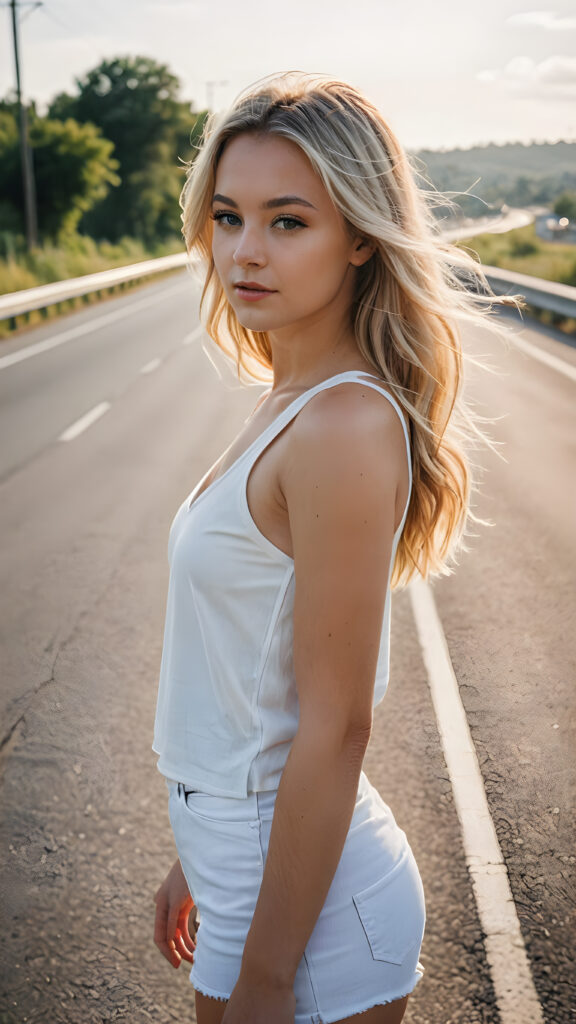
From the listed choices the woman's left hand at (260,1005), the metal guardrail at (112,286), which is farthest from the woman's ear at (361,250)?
the metal guardrail at (112,286)

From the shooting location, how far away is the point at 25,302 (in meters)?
18.6

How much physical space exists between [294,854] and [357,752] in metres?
0.17

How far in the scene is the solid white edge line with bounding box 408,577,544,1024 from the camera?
102 inches

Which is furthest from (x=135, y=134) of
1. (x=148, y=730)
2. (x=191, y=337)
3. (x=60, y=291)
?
(x=148, y=730)

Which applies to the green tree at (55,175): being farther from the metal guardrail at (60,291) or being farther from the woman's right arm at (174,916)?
the woman's right arm at (174,916)

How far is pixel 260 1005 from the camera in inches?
51.6

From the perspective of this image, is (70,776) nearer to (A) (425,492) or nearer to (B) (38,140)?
(A) (425,492)

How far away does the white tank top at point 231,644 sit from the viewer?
4.61 ft

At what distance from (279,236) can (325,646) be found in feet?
2.27

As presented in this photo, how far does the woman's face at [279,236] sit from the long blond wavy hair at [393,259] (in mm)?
26

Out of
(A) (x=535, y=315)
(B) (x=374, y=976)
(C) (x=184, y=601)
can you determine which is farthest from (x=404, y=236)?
(A) (x=535, y=315)

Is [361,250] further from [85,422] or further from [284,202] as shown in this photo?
[85,422]

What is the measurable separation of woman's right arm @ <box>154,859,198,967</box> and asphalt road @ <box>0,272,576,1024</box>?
84 centimetres

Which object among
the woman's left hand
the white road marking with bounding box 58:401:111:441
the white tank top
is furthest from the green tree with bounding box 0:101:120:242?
the woman's left hand
